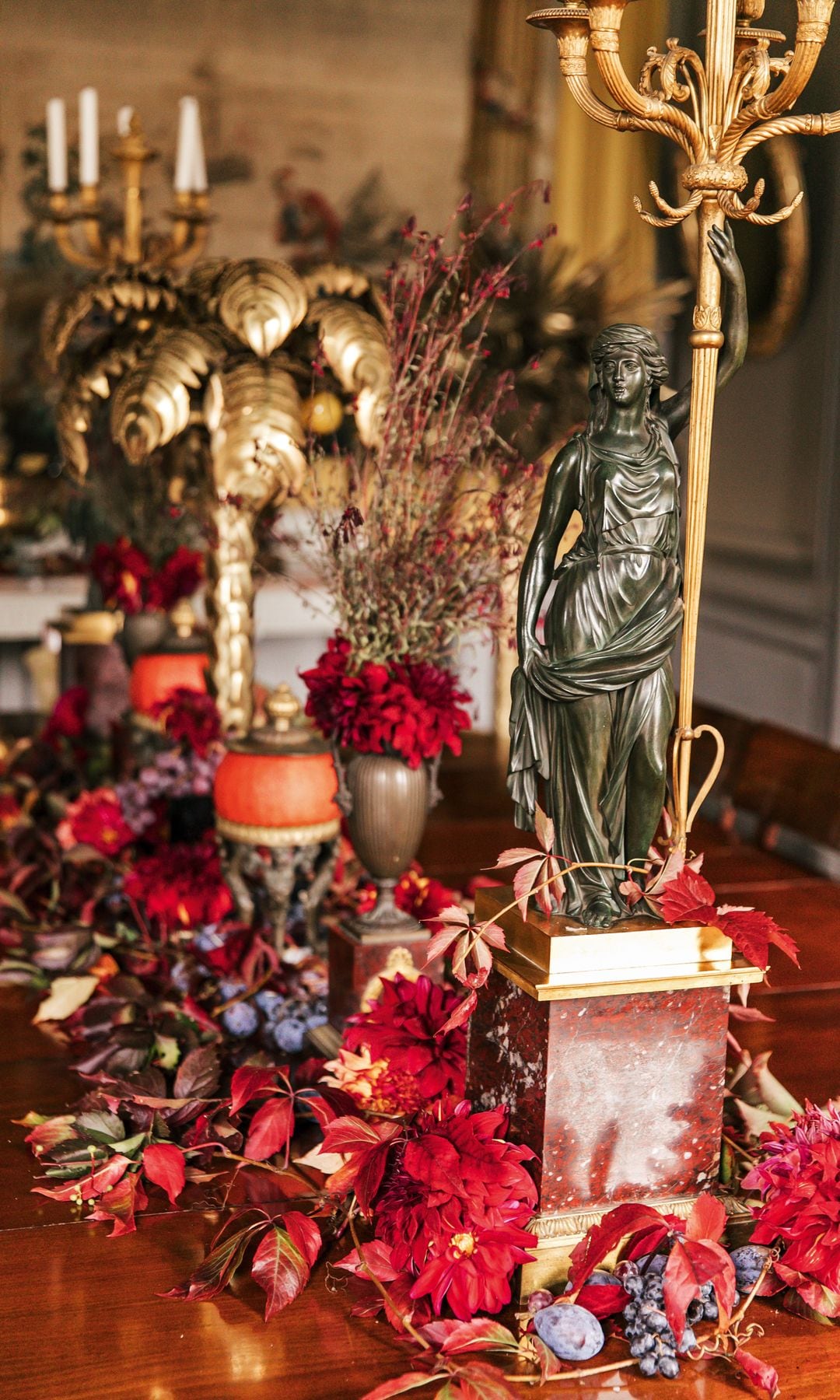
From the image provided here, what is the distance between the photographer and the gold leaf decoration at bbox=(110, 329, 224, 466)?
5.72 feet

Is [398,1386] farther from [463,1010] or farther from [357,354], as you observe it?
[357,354]

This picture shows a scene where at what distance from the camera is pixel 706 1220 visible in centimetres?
103

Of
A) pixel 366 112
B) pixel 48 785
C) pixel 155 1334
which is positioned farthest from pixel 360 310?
pixel 366 112

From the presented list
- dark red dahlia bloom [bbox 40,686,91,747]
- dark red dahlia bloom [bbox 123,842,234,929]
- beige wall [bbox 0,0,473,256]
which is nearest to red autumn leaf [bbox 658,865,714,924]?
dark red dahlia bloom [bbox 123,842,234,929]

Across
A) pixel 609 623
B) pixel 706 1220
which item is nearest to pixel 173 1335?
pixel 706 1220

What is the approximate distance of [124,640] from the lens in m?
2.40

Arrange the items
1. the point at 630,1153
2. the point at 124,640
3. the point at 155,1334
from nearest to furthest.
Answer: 1. the point at 155,1334
2. the point at 630,1153
3. the point at 124,640

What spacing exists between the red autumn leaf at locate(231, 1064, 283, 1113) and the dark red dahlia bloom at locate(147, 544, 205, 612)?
51.4 inches

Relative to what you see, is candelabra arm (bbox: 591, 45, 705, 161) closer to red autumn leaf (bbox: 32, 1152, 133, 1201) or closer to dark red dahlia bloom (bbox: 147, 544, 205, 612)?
red autumn leaf (bbox: 32, 1152, 133, 1201)

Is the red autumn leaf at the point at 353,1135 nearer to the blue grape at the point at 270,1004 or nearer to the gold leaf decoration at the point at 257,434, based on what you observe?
the blue grape at the point at 270,1004

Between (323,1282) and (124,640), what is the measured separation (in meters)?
1.50

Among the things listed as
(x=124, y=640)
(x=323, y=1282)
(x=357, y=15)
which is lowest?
(x=323, y=1282)

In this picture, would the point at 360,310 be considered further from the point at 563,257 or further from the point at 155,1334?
the point at 563,257

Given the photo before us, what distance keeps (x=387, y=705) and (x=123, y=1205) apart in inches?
21.7
